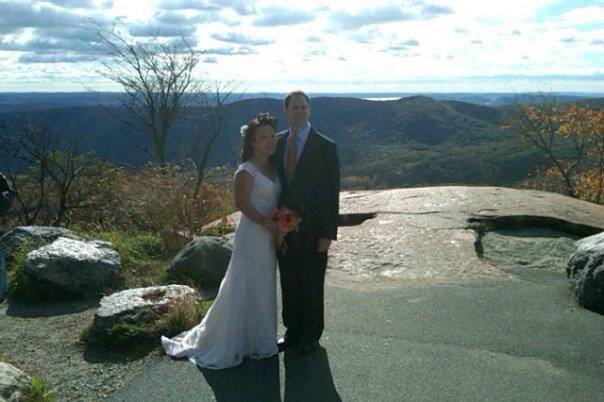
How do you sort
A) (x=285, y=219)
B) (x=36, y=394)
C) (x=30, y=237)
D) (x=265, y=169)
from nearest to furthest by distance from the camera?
(x=36, y=394) → (x=285, y=219) → (x=265, y=169) → (x=30, y=237)

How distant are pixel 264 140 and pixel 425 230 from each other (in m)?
4.49

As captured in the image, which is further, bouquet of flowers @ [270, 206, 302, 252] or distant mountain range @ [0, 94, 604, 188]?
distant mountain range @ [0, 94, 604, 188]

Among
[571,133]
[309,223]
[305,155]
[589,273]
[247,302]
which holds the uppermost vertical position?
[305,155]

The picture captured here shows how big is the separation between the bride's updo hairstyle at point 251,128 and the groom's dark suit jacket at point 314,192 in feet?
1.10

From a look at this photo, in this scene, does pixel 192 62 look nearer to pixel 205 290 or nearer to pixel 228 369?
pixel 205 290

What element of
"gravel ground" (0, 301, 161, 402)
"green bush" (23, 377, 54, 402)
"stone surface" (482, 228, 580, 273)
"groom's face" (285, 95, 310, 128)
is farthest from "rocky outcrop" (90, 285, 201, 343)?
Result: "stone surface" (482, 228, 580, 273)

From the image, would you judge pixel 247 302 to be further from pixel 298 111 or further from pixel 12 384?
pixel 12 384

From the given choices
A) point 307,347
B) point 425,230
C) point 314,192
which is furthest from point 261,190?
point 425,230

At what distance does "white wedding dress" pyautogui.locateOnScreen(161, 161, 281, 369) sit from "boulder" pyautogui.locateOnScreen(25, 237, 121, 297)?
2.22 meters

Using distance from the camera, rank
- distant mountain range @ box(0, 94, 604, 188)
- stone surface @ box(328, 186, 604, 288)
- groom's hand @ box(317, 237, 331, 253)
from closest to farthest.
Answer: groom's hand @ box(317, 237, 331, 253)
stone surface @ box(328, 186, 604, 288)
distant mountain range @ box(0, 94, 604, 188)

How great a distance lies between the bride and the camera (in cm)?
466

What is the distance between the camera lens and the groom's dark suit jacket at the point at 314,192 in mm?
4703

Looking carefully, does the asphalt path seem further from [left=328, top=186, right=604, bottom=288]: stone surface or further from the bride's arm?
the bride's arm

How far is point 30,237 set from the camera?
792 cm
